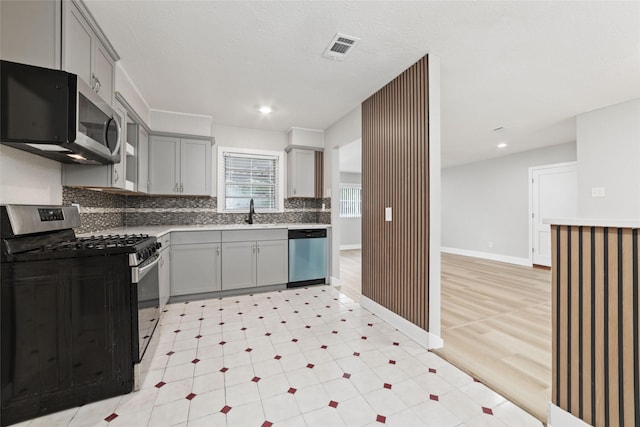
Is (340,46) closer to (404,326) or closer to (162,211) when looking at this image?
(404,326)

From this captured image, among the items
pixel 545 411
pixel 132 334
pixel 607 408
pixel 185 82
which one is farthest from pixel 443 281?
pixel 185 82

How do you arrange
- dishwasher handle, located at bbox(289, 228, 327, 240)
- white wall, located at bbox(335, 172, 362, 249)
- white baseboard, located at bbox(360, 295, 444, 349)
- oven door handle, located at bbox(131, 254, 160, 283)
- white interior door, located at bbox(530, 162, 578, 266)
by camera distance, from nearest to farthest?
oven door handle, located at bbox(131, 254, 160, 283), white baseboard, located at bbox(360, 295, 444, 349), dishwasher handle, located at bbox(289, 228, 327, 240), white interior door, located at bbox(530, 162, 578, 266), white wall, located at bbox(335, 172, 362, 249)

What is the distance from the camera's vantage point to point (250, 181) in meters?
4.59

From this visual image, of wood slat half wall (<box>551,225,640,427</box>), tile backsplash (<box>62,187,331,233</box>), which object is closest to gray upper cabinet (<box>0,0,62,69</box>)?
tile backsplash (<box>62,187,331,233</box>)

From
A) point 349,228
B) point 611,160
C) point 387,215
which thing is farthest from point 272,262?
point 349,228

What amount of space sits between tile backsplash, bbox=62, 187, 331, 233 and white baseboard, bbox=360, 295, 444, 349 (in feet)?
5.33

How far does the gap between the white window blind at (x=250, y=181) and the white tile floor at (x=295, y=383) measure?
6.97ft

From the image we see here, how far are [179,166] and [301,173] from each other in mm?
1838

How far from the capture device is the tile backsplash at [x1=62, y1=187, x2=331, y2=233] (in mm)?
2681

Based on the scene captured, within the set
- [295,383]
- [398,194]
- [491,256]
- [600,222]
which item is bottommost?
[295,383]

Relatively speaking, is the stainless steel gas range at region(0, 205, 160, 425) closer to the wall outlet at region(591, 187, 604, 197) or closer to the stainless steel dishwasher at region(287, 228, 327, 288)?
the stainless steel dishwasher at region(287, 228, 327, 288)

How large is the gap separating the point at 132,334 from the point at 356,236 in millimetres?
7388

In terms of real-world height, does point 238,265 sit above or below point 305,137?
below

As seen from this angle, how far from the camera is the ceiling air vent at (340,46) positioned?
7.07 feet
